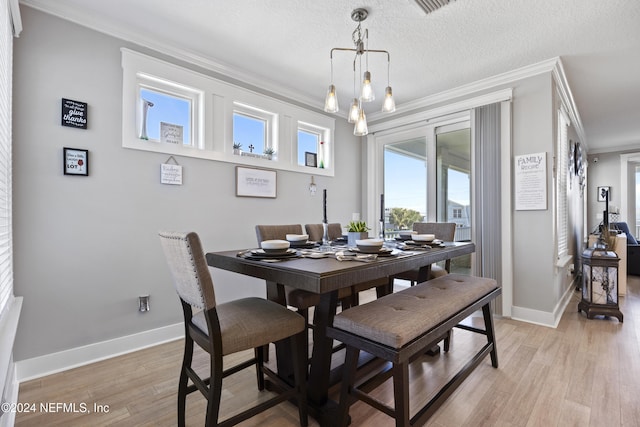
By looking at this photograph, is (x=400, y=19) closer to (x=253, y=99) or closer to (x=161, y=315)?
(x=253, y=99)

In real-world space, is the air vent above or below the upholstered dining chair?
above

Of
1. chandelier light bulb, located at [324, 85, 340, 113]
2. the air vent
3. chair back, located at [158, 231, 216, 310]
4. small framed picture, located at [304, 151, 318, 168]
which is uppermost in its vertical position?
the air vent

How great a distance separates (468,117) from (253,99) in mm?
2503

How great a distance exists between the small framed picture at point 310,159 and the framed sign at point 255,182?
0.64 meters

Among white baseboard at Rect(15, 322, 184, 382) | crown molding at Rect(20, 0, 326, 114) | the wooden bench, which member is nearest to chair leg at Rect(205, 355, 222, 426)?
the wooden bench

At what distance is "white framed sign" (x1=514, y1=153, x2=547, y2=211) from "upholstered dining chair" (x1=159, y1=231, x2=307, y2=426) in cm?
273

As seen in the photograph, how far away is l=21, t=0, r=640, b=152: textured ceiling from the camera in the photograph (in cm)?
217

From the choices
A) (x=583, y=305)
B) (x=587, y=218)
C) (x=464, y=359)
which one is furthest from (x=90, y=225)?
(x=587, y=218)

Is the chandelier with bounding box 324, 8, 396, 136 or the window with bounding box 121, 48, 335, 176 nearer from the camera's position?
the chandelier with bounding box 324, 8, 396, 136

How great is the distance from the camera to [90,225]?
2.24 meters

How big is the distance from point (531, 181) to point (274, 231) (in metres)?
2.59

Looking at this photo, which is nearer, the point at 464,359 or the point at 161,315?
the point at 464,359

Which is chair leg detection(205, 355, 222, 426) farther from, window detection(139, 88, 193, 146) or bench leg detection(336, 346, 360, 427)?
window detection(139, 88, 193, 146)

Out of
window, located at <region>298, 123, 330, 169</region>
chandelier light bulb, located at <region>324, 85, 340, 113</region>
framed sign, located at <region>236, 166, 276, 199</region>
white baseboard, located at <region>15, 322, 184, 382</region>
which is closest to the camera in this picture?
white baseboard, located at <region>15, 322, 184, 382</region>
